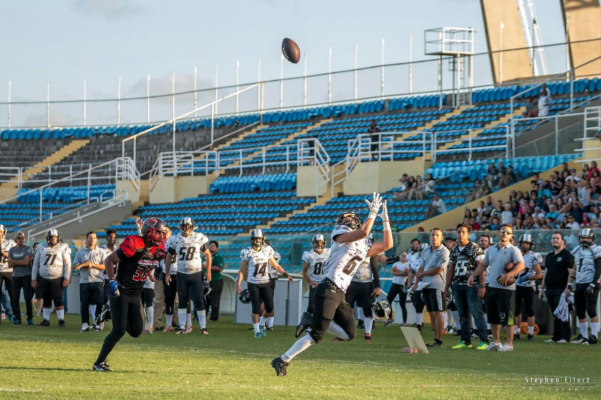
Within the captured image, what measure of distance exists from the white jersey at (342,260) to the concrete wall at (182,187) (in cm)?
2673

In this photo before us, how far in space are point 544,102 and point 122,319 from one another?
75.4 ft

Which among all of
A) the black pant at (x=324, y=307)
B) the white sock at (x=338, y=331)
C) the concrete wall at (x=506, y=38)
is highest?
the concrete wall at (x=506, y=38)

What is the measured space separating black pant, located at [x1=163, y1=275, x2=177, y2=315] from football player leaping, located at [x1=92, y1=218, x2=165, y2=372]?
7.15 metres

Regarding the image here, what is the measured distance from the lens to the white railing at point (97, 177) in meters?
39.4

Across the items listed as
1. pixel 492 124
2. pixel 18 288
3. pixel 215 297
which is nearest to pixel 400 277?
pixel 215 297

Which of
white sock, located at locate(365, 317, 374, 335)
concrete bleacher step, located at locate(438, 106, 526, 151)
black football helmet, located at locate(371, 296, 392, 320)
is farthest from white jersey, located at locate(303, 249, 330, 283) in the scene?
concrete bleacher step, located at locate(438, 106, 526, 151)

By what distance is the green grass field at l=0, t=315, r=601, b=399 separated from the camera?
9367 mm

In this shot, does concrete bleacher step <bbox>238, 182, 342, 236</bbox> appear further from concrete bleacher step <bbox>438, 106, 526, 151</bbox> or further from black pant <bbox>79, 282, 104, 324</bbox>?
black pant <bbox>79, 282, 104, 324</bbox>

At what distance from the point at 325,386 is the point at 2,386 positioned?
291 cm

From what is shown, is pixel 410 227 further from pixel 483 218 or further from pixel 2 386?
pixel 2 386

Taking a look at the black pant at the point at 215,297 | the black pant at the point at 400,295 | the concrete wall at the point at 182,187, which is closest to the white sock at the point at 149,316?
the black pant at the point at 215,297

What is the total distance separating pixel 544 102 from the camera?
104ft

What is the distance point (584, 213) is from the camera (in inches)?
895

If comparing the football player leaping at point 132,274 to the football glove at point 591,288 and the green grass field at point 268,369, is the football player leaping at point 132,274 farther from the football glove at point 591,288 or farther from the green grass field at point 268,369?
the football glove at point 591,288
